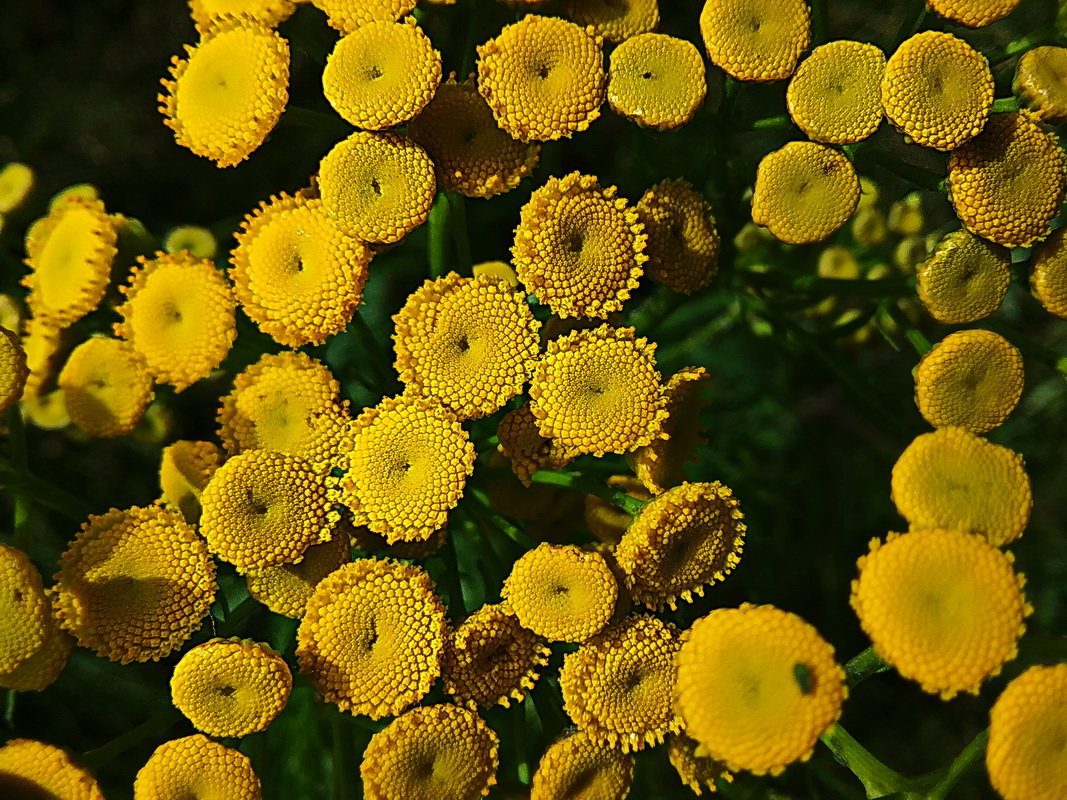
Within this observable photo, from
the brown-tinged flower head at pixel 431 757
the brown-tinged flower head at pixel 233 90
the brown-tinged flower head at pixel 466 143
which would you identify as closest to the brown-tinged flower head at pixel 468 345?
the brown-tinged flower head at pixel 466 143

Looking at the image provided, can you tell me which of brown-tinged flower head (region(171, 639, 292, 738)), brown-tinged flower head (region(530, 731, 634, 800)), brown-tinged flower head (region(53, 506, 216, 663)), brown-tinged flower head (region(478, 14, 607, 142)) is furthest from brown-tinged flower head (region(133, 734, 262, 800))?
brown-tinged flower head (region(478, 14, 607, 142))

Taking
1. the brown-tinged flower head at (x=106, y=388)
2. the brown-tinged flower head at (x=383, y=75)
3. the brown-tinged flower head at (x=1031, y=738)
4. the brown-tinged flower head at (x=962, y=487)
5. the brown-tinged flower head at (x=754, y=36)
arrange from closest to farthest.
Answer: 1. the brown-tinged flower head at (x=1031, y=738)
2. the brown-tinged flower head at (x=962, y=487)
3. the brown-tinged flower head at (x=383, y=75)
4. the brown-tinged flower head at (x=754, y=36)
5. the brown-tinged flower head at (x=106, y=388)

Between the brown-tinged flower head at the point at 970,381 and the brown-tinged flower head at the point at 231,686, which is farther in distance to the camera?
the brown-tinged flower head at the point at 970,381

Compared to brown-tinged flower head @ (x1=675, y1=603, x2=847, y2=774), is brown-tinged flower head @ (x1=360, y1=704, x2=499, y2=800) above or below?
below

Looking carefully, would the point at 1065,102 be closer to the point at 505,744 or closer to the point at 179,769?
the point at 505,744

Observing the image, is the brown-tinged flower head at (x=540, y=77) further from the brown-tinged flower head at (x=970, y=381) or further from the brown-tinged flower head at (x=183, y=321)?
the brown-tinged flower head at (x=970, y=381)

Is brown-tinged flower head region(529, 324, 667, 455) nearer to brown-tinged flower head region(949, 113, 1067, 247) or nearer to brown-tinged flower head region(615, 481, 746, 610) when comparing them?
brown-tinged flower head region(615, 481, 746, 610)

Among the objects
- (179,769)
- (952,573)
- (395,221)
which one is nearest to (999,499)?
(952,573)

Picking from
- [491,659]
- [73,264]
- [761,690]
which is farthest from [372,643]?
[73,264]
